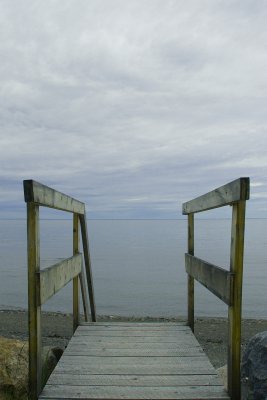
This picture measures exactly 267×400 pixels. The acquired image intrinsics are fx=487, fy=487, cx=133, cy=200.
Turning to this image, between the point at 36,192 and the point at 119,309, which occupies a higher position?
the point at 36,192

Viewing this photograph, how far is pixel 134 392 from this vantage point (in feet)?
11.5

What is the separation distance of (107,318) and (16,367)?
508 inches

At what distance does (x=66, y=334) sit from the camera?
12.5 m

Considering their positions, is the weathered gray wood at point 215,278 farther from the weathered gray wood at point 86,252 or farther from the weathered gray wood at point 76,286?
the weathered gray wood at point 86,252

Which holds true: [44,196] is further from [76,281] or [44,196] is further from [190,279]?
[190,279]

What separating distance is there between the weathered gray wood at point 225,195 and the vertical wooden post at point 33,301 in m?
1.32

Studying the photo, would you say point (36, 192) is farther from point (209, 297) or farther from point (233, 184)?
point (209, 297)

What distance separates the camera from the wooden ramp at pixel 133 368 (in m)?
3.48

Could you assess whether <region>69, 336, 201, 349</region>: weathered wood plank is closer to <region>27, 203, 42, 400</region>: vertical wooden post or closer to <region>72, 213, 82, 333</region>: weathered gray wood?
<region>72, 213, 82, 333</region>: weathered gray wood

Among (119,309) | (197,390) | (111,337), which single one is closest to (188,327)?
(111,337)

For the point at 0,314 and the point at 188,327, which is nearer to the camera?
the point at 188,327

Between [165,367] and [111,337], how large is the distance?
125cm

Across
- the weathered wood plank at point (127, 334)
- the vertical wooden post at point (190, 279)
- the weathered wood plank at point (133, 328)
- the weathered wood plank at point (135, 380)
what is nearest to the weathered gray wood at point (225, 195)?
the vertical wooden post at point (190, 279)

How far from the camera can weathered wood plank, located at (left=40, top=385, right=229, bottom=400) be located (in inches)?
134
